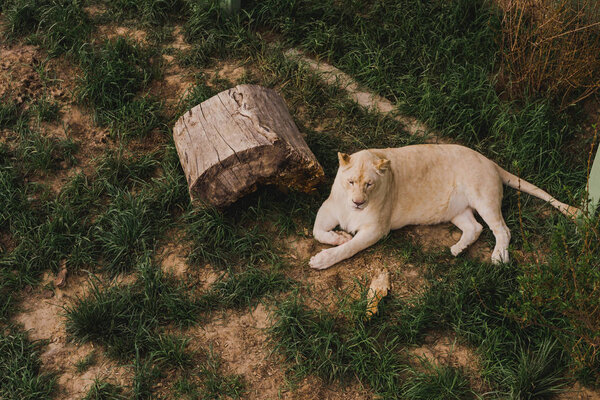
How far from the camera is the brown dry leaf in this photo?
15.3 feet

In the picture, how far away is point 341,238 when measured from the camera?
16.8 feet

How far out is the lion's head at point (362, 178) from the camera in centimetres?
476

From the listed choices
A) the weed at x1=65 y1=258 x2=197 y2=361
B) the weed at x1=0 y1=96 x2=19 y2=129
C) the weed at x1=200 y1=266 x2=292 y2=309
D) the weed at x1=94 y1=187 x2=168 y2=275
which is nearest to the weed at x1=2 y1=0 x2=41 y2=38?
the weed at x1=0 y1=96 x2=19 y2=129

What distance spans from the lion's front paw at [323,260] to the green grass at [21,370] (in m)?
2.09

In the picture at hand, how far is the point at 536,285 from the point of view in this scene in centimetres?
400

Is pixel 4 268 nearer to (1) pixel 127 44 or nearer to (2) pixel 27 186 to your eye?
(2) pixel 27 186

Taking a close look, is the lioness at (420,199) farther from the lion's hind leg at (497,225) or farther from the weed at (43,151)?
the weed at (43,151)

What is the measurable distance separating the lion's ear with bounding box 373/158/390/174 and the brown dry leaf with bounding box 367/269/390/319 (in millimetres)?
826

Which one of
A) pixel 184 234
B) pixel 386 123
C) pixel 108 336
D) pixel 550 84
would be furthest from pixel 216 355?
pixel 550 84

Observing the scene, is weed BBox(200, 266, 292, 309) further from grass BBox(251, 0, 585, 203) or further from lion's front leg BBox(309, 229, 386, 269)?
grass BBox(251, 0, 585, 203)

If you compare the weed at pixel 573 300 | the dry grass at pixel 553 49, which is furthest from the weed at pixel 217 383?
the dry grass at pixel 553 49

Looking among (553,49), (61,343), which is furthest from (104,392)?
(553,49)

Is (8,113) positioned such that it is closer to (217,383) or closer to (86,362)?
(86,362)

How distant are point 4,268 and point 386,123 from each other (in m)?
3.69
